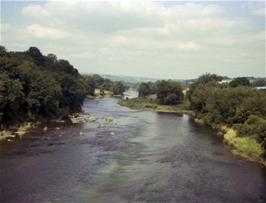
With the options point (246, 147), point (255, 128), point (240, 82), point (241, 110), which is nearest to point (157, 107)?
point (240, 82)

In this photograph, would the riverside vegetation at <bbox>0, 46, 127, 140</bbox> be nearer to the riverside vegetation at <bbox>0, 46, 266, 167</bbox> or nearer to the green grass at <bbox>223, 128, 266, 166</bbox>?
the riverside vegetation at <bbox>0, 46, 266, 167</bbox>

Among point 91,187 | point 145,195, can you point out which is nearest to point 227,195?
point 145,195

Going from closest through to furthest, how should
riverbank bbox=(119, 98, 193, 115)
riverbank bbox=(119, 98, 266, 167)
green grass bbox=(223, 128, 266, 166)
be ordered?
riverbank bbox=(119, 98, 266, 167) → green grass bbox=(223, 128, 266, 166) → riverbank bbox=(119, 98, 193, 115)

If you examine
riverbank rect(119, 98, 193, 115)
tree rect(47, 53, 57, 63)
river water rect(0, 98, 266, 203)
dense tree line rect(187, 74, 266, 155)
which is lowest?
river water rect(0, 98, 266, 203)

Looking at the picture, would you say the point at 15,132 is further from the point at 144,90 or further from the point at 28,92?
the point at 144,90

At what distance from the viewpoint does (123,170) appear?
4422cm

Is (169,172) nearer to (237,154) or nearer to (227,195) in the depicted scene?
(227,195)

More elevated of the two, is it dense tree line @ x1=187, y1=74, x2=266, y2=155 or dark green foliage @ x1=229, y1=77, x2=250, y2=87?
dark green foliage @ x1=229, y1=77, x2=250, y2=87

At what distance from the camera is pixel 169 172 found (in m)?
44.4

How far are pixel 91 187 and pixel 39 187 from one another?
15.9 ft

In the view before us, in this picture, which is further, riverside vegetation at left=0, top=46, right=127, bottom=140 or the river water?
riverside vegetation at left=0, top=46, right=127, bottom=140

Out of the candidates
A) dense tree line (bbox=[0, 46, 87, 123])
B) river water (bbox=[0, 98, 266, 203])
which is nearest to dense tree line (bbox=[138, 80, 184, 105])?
dense tree line (bbox=[0, 46, 87, 123])

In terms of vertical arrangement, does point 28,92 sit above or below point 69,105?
above

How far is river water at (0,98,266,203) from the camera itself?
3588 centimetres
